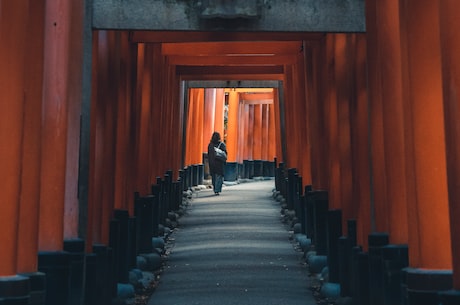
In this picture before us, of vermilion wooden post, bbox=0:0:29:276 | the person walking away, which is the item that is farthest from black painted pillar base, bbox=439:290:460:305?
the person walking away

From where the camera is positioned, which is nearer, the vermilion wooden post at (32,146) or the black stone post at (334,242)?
the vermilion wooden post at (32,146)

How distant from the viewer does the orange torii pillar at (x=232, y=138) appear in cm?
3053

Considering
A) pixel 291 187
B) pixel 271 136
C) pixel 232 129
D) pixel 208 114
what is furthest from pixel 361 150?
pixel 271 136

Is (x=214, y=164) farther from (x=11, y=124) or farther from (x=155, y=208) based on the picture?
(x=11, y=124)

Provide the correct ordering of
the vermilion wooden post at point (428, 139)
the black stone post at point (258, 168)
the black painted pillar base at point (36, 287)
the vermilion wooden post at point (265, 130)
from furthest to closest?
the vermilion wooden post at point (265, 130) → the black stone post at point (258, 168) → the black painted pillar base at point (36, 287) → the vermilion wooden post at point (428, 139)

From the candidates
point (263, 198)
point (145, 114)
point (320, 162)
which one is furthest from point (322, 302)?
point (263, 198)

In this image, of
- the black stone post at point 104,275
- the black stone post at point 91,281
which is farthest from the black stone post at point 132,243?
the black stone post at point 91,281

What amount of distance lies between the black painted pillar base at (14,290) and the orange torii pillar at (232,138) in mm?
26096

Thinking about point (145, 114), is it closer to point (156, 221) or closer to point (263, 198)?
point (156, 221)

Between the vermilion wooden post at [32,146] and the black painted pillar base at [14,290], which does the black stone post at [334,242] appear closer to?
the vermilion wooden post at [32,146]

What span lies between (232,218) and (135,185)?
580 cm

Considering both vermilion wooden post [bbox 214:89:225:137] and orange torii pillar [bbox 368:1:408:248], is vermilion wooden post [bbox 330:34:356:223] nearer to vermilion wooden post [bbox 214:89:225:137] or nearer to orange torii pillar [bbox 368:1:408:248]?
orange torii pillar [bbox 368:1:408:248]

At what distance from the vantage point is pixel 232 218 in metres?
16.5

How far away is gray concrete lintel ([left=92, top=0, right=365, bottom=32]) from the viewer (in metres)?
7.53
